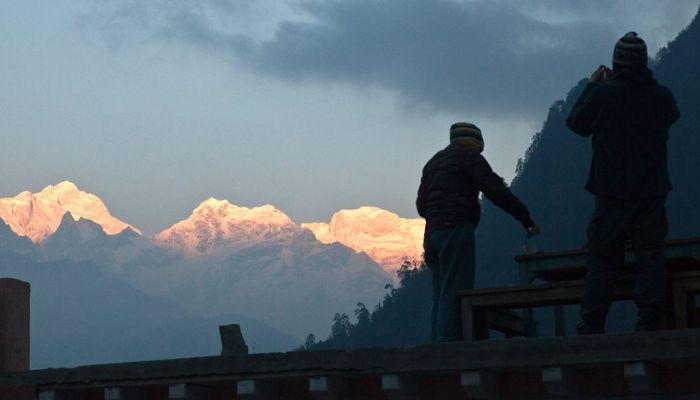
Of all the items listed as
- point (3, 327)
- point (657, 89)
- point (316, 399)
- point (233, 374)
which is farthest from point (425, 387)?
point (3, 327)

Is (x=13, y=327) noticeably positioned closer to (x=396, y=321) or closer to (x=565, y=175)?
(x=396, y=321)

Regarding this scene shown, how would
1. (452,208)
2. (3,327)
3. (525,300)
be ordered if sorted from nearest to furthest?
(525,300)
(452,208)
(3,327)

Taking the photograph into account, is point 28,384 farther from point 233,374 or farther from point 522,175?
point 522,175

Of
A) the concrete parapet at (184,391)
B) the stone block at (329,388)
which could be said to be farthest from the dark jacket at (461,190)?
the concrete parapet at (184,391)

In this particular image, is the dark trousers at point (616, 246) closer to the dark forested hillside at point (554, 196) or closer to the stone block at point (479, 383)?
the stone block at point (479, 383)

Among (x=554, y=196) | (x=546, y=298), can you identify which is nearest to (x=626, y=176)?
Answer: (x=546, y=298)

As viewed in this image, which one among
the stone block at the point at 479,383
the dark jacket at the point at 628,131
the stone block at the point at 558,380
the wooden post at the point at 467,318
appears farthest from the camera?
the wooden post at the point at 467,318

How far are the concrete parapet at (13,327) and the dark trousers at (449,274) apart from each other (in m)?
3.74

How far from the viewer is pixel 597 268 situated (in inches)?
320

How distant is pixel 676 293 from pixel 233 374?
3209 millimetres

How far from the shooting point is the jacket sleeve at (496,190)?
9.25 metres

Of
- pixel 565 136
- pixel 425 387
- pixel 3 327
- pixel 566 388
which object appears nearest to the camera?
pixel 566 388

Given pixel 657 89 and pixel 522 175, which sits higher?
pixel 522 175

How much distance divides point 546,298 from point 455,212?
3.72 feet
